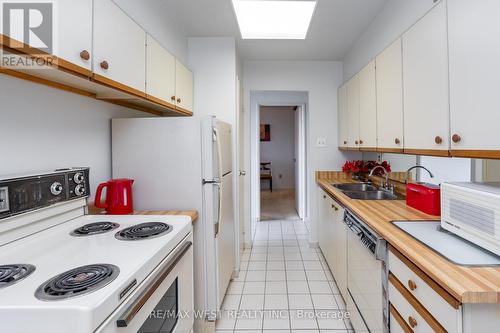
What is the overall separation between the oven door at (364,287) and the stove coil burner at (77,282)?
4.02ft

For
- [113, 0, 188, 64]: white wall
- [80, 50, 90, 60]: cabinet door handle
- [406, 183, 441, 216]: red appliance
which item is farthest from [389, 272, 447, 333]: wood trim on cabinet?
[113, 0, 188, 64]: white wall

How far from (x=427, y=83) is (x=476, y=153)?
49 cm

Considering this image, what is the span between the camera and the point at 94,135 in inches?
66.5

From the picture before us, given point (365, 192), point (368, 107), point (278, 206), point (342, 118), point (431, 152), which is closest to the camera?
point (431, 152)

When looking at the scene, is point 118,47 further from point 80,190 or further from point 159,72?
point 80,190

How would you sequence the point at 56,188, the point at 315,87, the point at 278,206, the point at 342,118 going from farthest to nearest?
the point at 278,206 → the point at 315,87 → the point at 342,118 → the point at 56,188

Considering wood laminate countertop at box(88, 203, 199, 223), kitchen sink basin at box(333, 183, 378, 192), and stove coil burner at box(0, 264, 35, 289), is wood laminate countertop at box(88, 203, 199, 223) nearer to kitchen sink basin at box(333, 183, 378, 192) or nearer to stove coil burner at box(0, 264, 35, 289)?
stove coil burner at box(0, 264, 35, 289)

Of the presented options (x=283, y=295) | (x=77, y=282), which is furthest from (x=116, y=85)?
(x=283, y=295)

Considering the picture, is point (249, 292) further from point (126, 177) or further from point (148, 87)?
point (148, 87)

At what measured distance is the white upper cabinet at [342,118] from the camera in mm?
3005

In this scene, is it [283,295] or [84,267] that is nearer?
[84,267]

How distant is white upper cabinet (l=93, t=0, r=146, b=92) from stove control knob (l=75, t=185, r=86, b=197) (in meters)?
0.60

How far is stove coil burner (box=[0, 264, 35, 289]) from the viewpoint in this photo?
0.78 m

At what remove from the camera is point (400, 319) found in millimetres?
1156
